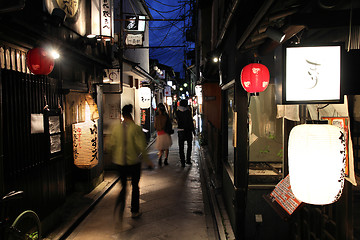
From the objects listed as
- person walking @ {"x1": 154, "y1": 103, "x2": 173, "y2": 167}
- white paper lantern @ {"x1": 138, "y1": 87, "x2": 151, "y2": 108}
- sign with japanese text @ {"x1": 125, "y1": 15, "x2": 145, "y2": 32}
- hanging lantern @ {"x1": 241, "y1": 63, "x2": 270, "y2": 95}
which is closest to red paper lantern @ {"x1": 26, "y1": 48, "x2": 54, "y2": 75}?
hanging lantern @ {"x1": 241, "y1": 63, "x2": 270, "y2": 95}

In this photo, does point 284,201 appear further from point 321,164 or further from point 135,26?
point 135,26

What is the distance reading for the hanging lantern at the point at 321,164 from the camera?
11.3 ft

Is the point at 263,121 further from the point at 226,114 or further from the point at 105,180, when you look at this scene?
the point at 105,180

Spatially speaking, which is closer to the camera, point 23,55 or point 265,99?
point 23,55

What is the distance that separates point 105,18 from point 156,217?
8.04 meters

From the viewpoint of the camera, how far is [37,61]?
20.3 feet

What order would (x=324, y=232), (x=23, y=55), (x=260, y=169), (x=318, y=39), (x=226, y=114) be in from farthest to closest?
(x=226, y=114) → (x=260, y=169) → (x=23, y=55) → (x=318, y=39) → (x=324, y=232)

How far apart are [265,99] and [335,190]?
5.87 m

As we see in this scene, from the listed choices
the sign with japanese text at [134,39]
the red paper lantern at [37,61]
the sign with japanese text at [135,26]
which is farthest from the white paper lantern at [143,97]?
the red paper lantern at [37,61]

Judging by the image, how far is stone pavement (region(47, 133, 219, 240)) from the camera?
7.49 meters

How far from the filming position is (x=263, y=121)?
912 centimetres

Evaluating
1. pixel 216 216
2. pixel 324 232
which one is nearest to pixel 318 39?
pixel 324 232

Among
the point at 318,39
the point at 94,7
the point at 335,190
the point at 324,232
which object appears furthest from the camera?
the point at 94,7

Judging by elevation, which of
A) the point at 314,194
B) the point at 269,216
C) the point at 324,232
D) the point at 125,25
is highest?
the point at 125,25
